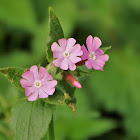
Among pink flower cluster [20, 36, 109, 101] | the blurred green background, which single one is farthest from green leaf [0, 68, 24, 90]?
the blurred green background

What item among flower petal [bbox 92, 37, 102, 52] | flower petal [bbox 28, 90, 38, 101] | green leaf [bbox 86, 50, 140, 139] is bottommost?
flower petal [bbox 28, 90, 38, 101]

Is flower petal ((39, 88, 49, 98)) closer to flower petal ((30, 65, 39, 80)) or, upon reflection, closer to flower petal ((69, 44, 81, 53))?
flower petal ((30, 65, 39, 80))

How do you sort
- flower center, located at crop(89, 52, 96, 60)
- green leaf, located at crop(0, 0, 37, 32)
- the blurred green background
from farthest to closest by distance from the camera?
green leaf, located at crop(0, 0, 37, 32)
the blurred green background
flower center, located at crop(89, 52, 96, 60)

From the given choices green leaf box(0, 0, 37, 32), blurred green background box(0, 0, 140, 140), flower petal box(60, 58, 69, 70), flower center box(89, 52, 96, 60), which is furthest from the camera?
green leaf box(0, 0, 37, 32)

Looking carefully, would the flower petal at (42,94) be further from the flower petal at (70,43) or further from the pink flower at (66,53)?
the flower petal at (70,43)

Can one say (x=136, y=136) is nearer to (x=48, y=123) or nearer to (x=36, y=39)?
(x=36, y=39)

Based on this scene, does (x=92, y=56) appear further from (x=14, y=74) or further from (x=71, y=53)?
(x=14, y=74)

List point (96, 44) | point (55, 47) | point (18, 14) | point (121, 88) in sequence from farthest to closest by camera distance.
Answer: point (18, 14) → point (121, 88) → point (96, 44) → point (55, 47)

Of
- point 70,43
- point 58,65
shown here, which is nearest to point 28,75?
point 58,65
